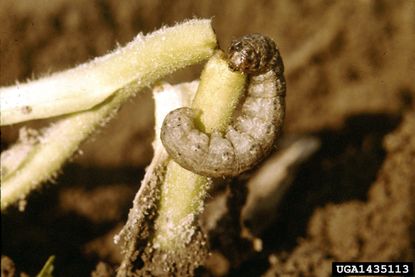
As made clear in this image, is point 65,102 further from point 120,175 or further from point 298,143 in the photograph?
point 298,143

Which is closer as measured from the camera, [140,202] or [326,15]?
[140,202]

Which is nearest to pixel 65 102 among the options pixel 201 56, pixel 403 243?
pixel 201 56

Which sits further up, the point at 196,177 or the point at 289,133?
the point at 289,133

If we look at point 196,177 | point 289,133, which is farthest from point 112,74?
point 289,133

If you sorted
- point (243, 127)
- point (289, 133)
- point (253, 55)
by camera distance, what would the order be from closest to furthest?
point (253, 55) → point (243, 127) → point (289, 133)

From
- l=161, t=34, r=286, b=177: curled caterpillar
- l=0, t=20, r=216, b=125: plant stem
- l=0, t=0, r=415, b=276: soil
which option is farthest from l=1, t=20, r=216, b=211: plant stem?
l=0, t=0, r=415, b=276: soil

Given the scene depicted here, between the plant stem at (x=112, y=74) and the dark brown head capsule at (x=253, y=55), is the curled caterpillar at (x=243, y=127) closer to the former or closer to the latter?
the dark brown head capsule at (x=253, y=55)

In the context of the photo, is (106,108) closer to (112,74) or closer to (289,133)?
(112,74)

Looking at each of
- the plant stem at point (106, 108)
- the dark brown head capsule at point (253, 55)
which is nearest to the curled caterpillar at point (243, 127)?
the dark brown head capsule at point (253, 55)
